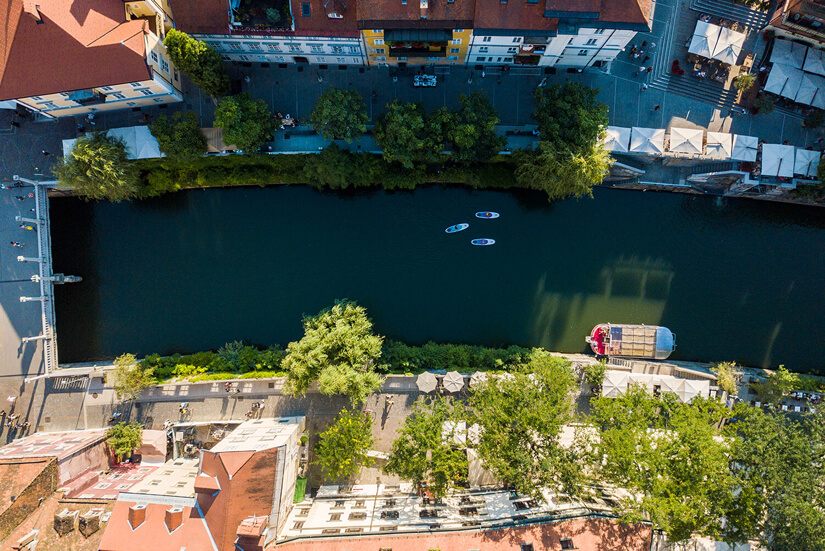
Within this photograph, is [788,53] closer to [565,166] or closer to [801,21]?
[801,21]

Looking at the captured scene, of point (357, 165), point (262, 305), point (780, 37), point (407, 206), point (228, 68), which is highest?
point (780, 37)

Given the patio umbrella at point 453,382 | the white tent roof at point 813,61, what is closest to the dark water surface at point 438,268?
the patio umbrella at point 453,382

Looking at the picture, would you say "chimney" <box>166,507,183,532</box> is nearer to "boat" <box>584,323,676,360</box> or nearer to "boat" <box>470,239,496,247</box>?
"boat" <box>470,239,496,247</box>

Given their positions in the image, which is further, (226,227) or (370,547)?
(226,227)

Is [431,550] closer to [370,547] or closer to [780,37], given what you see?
[370,547]

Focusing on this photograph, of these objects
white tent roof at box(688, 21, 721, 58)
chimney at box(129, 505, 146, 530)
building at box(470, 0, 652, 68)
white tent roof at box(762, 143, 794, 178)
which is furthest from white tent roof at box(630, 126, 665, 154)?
chimney at box(129, 505, 146, 530)

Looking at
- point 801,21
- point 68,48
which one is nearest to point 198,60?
point 68,48

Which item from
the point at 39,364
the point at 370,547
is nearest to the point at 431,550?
the point at 370,547
